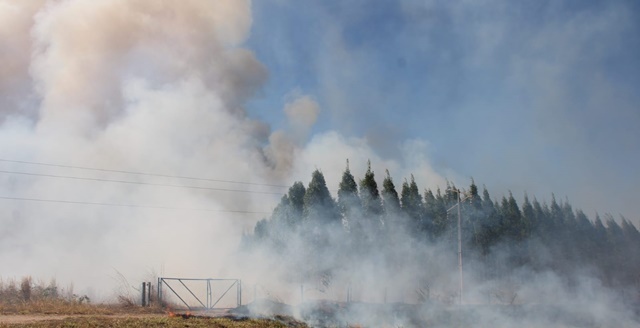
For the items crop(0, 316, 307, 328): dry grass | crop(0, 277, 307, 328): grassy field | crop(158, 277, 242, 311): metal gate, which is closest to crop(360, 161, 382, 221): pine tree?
crop(158, 277, 242, 311): metal gate

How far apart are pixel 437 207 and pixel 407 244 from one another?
6160 mm

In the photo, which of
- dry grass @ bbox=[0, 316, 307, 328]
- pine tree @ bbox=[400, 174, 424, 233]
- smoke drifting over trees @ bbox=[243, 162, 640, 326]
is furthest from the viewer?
pine tree @ bbox=[400, 174, 424, 233]

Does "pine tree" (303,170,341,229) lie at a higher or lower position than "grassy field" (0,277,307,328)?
higher

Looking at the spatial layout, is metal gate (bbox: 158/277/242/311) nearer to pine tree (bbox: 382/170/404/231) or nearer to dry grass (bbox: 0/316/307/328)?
dry grass (bbox: 0/316/307/328)

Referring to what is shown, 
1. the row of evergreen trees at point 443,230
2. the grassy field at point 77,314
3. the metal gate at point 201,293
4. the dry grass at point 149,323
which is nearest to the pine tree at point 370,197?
the row of evergreen trees at point 443,230

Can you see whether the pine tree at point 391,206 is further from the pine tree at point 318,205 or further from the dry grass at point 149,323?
the dry grass at point 149,323

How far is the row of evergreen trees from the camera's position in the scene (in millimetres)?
39125

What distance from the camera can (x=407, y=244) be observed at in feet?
136

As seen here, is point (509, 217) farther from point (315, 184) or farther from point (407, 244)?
point (315, 184)

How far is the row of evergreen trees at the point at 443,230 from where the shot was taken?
3912cm

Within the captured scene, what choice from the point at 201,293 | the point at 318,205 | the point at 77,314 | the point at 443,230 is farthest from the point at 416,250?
the point at 77,314

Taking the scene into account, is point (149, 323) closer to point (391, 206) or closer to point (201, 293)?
point (201, 293)

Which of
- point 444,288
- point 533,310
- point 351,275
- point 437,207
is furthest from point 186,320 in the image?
point 437,207

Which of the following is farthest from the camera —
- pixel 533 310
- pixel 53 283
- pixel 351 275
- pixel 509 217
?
pixel 509 217
